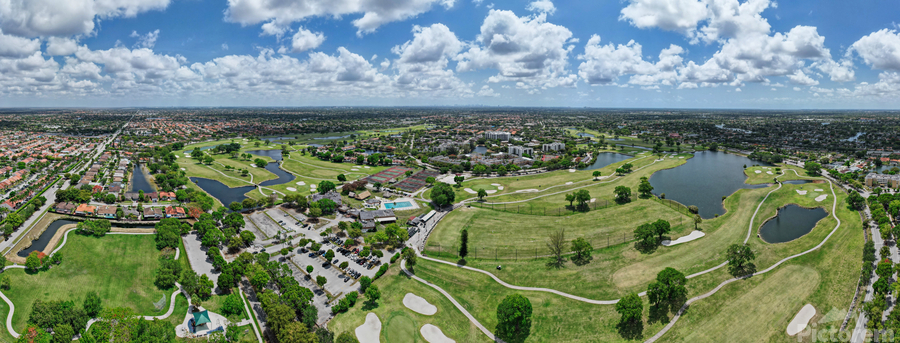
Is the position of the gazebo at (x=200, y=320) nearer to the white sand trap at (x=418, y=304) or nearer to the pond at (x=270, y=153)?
the white sand trap at (x=418, y=304)

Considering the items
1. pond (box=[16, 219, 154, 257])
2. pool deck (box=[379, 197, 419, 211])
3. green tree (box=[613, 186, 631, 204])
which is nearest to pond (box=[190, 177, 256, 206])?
pond (box=[16, 219, 154, 257])

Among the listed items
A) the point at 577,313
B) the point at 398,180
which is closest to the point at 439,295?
the point at 577,313

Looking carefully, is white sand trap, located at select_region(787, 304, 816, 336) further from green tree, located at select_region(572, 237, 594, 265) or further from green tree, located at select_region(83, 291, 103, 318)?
green tree, located at select_region(83, 291, 103, 318)

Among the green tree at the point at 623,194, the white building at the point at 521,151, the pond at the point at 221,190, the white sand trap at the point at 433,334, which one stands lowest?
the white sand trap at the point at 433,334

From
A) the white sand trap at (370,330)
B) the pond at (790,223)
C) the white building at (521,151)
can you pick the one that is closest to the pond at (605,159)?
the white building at (521,151)

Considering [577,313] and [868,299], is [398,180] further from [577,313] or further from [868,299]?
[868,299]

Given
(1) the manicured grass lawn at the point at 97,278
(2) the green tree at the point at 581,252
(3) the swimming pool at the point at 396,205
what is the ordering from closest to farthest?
1. (1) the manicured grass lawn at the point at 97,278
2. (2) the green tree at the point at 581,252
3. (3) the swimming pool at the point at 396,205

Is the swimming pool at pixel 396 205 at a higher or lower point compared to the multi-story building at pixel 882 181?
lower
